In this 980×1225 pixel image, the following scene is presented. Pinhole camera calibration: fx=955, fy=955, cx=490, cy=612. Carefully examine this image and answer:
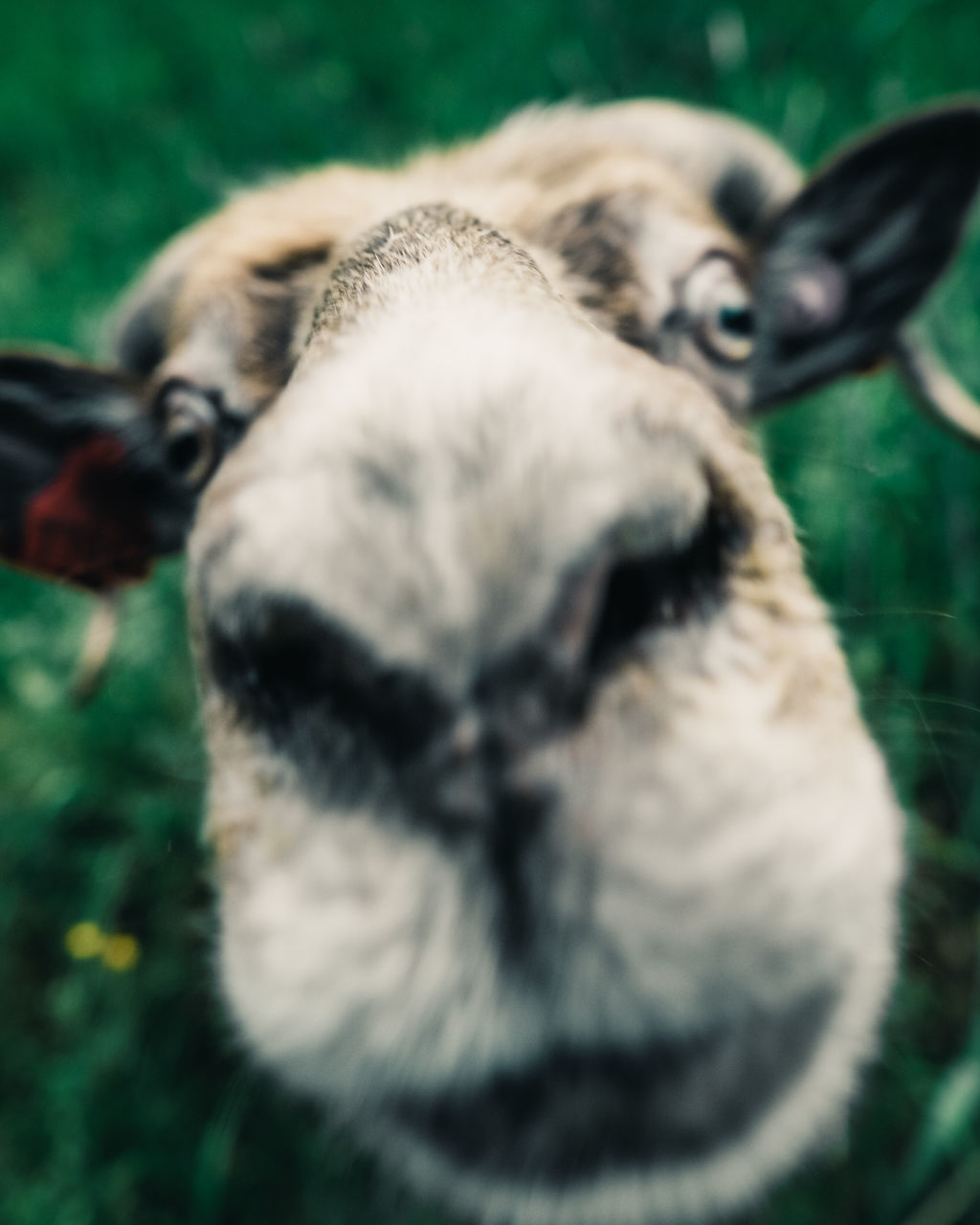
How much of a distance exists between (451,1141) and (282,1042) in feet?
0.78

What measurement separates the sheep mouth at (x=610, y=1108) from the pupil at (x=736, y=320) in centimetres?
142

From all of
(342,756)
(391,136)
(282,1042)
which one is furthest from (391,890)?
(391,136)

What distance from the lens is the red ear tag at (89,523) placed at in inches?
97.7

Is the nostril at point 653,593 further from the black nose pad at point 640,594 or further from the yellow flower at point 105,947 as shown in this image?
the yellow flower at point 105,947

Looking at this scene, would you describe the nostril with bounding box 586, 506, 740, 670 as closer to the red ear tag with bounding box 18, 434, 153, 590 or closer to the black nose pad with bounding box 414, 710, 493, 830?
the black nose pad with bounding box 414, 710, 493, 830

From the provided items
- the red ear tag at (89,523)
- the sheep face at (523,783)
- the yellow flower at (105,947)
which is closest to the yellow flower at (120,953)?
the yellow flower at (105,947)

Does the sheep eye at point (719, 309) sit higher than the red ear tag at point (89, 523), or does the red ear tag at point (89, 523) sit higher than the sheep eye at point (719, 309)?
the sheep eye at point (719, 309)

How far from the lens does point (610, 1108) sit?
1.08 m

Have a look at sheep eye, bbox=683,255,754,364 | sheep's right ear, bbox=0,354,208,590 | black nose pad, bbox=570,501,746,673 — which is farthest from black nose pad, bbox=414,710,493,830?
sheep's right ear, bbox=0,354,208,590

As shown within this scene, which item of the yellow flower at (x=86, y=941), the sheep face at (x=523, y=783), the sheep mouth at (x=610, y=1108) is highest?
the sheep face at (x=523, y=783)

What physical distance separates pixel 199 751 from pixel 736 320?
6.70ft

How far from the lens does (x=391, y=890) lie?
38.3 inches

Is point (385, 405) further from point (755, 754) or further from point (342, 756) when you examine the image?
point (755, 754)

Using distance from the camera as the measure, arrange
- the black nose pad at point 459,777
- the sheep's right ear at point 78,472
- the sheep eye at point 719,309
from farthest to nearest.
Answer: the sheep's right ear at point 78,472 → the sheep eye at point 719,309 → the black nose pad at point 459,777
